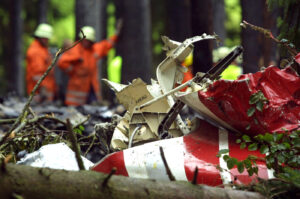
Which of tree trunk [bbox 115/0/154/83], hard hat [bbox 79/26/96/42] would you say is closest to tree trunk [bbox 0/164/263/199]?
tree trunk [bbox 115/0/154/83]

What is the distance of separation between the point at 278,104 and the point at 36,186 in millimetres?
1511

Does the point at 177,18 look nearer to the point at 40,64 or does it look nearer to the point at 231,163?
the point at 40,64

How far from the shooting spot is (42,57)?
44.1 feet

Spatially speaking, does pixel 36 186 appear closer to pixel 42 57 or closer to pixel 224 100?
pixel 224 100

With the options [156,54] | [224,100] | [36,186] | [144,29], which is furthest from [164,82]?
[156,54]

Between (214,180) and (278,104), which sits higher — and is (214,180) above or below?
below

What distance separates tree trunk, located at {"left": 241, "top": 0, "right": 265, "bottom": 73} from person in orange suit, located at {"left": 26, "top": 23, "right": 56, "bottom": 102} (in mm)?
5531

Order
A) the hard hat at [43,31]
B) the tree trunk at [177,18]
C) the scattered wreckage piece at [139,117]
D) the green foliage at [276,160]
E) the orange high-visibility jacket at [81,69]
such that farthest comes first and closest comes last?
the tree trunk at [177,18]
the hard hat at [43,31]
the orange high-visibility jacket at [81,69]
the scattered wreckage piece at [139,117]
the green foliage at [276,160]

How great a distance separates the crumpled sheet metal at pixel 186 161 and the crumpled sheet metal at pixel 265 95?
16cm

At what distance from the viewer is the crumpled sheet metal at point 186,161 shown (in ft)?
10.7

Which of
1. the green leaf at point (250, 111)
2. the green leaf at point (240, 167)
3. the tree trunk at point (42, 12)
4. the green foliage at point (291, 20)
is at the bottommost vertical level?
→ the tree trunk at point (42, 12)

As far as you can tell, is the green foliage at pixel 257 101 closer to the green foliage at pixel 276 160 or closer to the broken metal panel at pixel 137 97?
the green foliage at pixel 276 160

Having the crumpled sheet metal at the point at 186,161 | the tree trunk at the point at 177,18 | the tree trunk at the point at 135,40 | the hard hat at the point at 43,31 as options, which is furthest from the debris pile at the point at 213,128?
the tree trunk at the point at 177,18

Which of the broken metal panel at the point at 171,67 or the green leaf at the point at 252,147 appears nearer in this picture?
the green leaf at the point at 252,147
